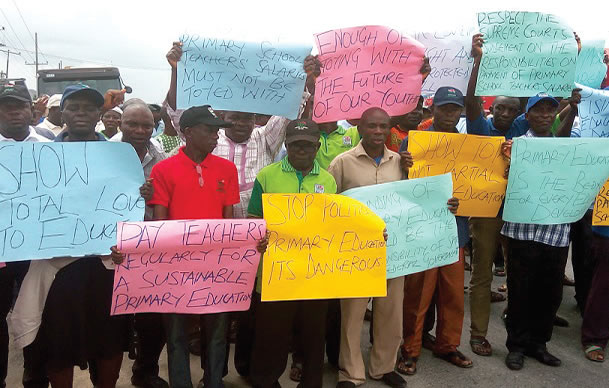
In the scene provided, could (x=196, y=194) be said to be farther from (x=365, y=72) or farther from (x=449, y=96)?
(x=449, y=96)

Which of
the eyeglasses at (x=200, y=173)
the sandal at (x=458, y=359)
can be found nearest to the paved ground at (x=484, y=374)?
the sandal at (x=458, y=359)

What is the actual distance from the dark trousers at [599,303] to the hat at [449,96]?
1985 mm

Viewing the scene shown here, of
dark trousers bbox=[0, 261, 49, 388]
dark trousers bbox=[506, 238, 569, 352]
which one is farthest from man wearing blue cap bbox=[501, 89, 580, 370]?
dark trousers bbox=[0, 261, 49, 388]

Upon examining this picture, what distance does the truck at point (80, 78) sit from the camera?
13.8m

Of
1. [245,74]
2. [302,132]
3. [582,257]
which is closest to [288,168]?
[302,132]

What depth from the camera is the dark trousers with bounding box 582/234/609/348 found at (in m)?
4.34

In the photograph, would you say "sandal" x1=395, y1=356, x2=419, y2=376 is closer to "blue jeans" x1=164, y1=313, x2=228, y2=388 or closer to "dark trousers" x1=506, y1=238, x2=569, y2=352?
"dark trousers" x1=506, y1=238, x2=569, y2=352

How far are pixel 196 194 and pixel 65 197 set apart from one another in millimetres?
787

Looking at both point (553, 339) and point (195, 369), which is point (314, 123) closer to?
point (195, 369)

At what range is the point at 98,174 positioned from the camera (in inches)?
114

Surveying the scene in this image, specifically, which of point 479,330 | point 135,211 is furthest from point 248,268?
point 479,330

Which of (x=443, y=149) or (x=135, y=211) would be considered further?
(x=443, y=149)

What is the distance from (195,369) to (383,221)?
6.84 ft

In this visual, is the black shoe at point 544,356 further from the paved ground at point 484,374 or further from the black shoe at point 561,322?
the black shoe at point 561,322
